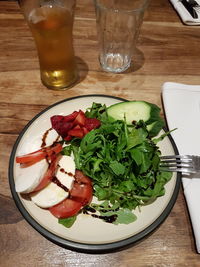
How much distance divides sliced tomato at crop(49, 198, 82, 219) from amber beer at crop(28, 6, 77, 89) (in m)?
0.70

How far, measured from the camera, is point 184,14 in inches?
72.4

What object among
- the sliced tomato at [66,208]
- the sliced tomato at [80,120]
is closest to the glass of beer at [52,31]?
the sliced tomato at [80,120]

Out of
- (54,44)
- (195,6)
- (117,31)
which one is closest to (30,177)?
(54,44)

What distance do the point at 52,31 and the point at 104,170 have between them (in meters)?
0.70

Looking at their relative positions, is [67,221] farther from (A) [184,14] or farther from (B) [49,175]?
(A) [184,14]

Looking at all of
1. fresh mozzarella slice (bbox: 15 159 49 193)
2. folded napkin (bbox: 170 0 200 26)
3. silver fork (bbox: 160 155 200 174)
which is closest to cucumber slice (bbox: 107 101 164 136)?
silver fork (bbox: 160 155 200 174)

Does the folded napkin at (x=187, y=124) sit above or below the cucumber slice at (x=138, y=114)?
below

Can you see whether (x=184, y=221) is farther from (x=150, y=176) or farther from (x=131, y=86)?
(x=131, y=86)

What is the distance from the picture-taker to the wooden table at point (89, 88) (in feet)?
3.01

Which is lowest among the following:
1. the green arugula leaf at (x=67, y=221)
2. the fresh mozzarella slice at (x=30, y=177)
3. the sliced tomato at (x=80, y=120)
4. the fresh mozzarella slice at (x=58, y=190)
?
the green arugula leaf at (x=67, y=221)

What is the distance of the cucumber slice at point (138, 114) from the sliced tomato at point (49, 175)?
12.4 inches

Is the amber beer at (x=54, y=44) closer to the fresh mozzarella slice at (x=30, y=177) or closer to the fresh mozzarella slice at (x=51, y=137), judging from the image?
the fresh mozzarella slice at (x=51, y=137)

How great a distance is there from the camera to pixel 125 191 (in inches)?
37.9

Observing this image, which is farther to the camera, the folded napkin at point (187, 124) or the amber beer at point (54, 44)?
the amber beer at point (54, 44)
